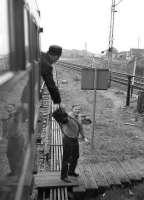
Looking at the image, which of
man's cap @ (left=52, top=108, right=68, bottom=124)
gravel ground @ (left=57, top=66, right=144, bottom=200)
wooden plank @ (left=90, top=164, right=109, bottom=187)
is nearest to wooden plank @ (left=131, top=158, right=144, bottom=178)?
gravel ground @ (left=57, top=66, right=144, bottom=200)

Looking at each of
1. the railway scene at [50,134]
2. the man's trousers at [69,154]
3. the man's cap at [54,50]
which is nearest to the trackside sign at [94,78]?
the railway scene at [50,134]

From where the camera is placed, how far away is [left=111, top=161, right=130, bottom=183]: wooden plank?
18.3 feet

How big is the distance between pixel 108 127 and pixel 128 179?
14.3ft

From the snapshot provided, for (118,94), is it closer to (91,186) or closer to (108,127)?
(108,127)

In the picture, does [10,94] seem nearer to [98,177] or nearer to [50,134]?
[98,177]

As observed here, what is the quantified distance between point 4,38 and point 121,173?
4.68 m

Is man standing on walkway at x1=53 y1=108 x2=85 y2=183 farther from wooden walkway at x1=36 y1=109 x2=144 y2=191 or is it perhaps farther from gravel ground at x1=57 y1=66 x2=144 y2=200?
gravel ground at x1=57 y1=66 x2=144 y2=200

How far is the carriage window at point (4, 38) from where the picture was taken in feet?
5.77

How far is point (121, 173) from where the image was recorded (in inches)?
231

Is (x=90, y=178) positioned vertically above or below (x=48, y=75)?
below

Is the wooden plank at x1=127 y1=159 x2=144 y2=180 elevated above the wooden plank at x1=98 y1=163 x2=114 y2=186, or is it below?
below

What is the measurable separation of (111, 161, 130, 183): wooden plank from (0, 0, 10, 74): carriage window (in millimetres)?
4263

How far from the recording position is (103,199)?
5164mm

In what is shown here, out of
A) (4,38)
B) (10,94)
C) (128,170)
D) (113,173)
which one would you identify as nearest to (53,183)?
(113,173)
